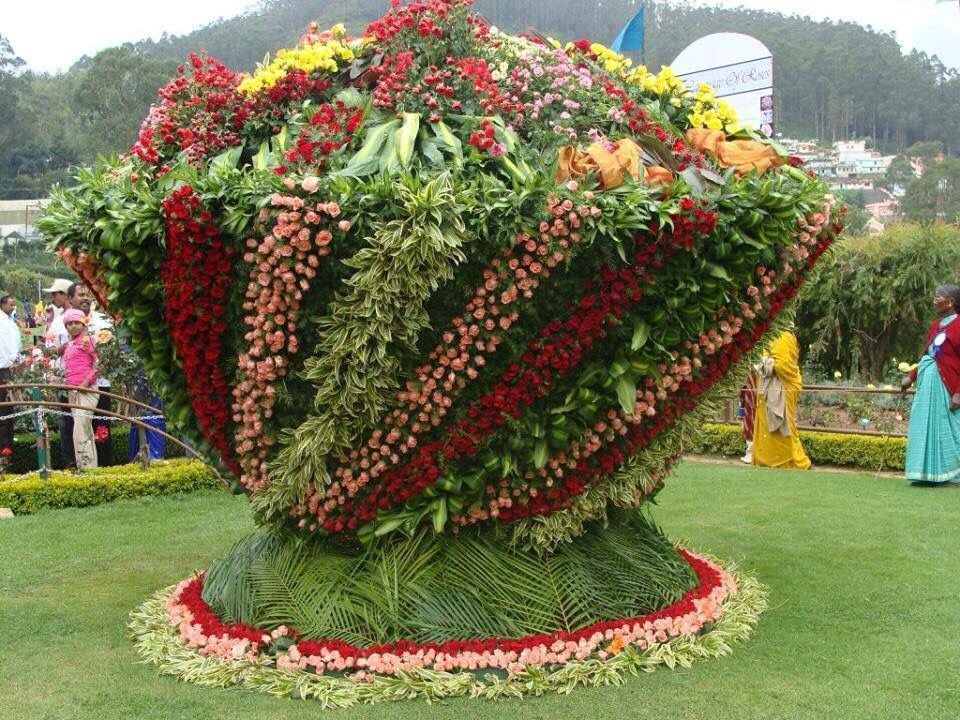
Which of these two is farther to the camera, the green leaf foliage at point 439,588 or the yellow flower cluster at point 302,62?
the yellow flower cluster at point 302,62

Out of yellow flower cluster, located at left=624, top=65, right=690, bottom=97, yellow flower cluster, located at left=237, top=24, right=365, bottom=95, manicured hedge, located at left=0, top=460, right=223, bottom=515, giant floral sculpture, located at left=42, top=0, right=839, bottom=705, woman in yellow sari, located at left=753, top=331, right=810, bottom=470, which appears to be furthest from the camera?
woman in yellow sari, located at left=753, top=331, right=810, bottom=470

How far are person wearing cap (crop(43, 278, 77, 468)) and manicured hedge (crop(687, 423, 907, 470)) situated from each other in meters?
7.10

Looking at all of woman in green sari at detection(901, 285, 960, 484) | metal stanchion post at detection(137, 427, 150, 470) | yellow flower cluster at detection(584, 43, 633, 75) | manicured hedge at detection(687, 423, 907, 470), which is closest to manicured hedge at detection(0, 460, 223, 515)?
metal stanchion post at detection(137, 427, 150, 470)

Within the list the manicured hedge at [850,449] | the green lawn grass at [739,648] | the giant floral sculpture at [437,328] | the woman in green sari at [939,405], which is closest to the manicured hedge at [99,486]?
the green lawn grass at [739,648]

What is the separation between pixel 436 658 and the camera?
482cm

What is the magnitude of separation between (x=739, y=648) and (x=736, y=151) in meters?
2.63

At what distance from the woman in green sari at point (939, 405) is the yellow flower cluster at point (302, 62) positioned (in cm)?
670

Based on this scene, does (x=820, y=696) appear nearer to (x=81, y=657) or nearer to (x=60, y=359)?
(x=81, y=657)

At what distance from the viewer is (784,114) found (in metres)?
76.7

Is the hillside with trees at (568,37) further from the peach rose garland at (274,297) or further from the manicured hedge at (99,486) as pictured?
the peach rose garland at (274,297)

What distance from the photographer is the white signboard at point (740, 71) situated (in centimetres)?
1500

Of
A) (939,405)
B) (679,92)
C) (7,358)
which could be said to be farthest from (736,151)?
(7,358)

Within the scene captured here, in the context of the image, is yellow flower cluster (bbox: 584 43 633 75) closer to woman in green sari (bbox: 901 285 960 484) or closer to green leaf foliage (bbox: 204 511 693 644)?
green leaf foliage (bbox: 204 511 693 644)

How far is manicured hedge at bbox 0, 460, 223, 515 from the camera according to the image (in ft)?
31.1
